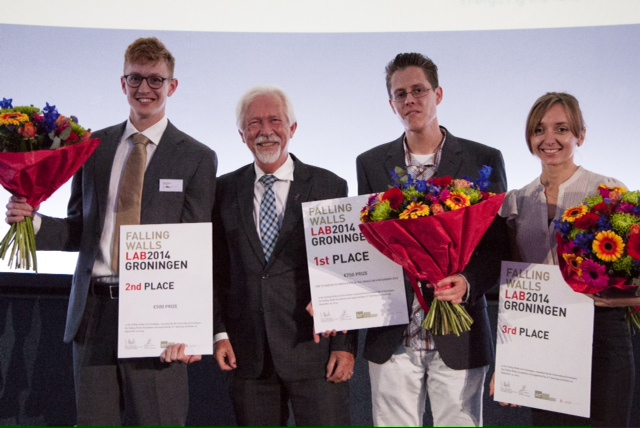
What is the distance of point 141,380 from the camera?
2730 mm

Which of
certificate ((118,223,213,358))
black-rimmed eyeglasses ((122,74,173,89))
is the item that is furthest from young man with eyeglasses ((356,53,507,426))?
black-rimmed eyeglasses ((122,74,173,89))

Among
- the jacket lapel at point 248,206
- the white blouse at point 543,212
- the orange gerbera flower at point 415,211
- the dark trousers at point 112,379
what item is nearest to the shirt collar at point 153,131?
the jacket lapel at point 248,206

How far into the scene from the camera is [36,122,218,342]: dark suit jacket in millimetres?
2820

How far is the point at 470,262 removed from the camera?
108 inches

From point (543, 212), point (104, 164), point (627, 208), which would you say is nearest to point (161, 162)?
point (104, 164)

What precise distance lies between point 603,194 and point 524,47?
6.10ft

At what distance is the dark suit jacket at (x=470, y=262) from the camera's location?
266 centimetres

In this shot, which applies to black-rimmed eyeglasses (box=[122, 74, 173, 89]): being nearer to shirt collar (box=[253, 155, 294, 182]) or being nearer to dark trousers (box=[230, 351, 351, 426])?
shirt collar (box=[253, 155, 294, 182])

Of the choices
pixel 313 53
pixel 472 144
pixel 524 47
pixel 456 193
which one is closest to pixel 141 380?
pixel 456 193

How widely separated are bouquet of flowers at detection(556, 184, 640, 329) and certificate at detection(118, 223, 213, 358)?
4.51 ft

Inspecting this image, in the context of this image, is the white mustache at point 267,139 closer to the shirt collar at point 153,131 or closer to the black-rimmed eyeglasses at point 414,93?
the shirt collar at point 153,131

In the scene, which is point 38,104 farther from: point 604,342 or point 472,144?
point 604,342

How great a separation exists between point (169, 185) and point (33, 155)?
21.4 inches

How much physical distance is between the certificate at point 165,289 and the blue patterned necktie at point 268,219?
255 millimetres
